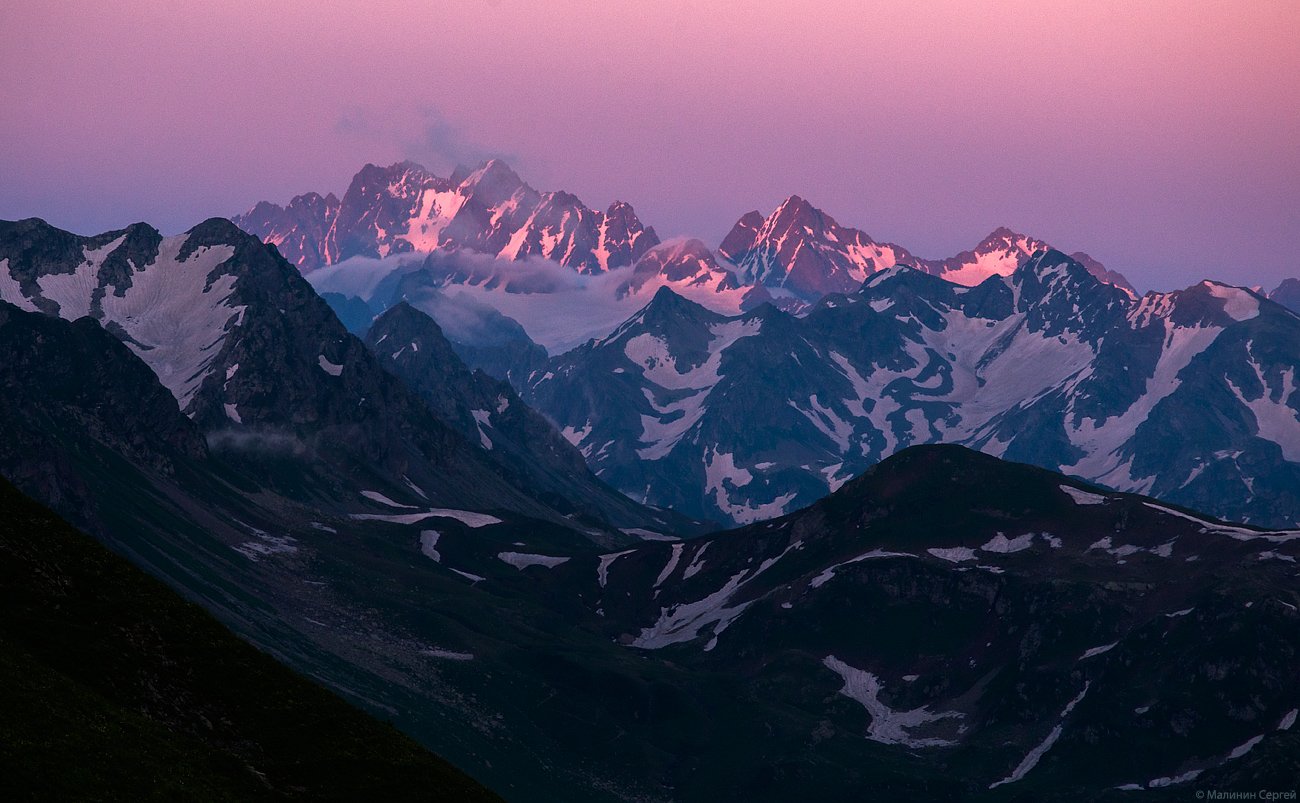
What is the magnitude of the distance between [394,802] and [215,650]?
17502 millimetres

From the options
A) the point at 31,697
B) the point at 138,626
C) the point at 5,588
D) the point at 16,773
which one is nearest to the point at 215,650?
the point at 138,626

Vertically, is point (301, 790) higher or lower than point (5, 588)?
lower

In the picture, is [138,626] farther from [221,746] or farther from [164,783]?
[164,783]

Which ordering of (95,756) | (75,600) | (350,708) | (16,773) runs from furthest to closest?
(350,708) < (75,600) < (95,756) < (16,773)

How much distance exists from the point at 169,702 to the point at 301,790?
10.1 m

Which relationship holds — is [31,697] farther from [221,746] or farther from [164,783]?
[221,746]

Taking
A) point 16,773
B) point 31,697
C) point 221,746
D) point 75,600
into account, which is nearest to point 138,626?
point 75,600

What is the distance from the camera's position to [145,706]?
91.3m

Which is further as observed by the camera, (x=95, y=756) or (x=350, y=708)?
(x=350, y=708)

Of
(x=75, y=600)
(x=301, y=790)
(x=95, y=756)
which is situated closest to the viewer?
(x=95, y=756)

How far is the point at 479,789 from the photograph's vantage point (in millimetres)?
103312

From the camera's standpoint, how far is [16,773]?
71.4 metres

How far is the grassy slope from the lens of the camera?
77688mm

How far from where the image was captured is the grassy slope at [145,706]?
77688 millimetres
